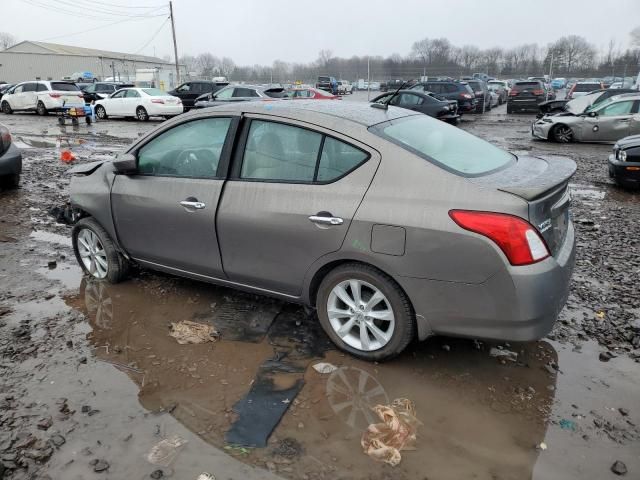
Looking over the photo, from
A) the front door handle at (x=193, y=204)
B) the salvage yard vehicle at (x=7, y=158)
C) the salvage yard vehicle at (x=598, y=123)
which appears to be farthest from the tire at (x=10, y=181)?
the salvage yard vehicle at (x=598, y=123)

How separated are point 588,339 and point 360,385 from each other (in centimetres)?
181

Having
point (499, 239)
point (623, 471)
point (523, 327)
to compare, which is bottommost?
point (623, 471)

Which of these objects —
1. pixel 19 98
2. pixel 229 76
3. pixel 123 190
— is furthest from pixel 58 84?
pixel 229 76

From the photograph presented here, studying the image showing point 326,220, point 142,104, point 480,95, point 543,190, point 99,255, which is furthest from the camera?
point 480,95

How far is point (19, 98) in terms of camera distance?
2538cm

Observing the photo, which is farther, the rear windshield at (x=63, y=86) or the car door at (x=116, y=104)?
the rear windshield at (x=63, y=86)

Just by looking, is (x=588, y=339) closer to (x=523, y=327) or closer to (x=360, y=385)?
(x=523, y=327)

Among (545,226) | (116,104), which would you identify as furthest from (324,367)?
(116,104)

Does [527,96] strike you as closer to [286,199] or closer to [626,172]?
[626,172]

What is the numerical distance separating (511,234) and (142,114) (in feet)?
71.9

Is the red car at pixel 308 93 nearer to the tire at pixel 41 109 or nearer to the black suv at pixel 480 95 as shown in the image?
the black suv at pixel 480 95

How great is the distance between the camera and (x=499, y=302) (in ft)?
8.93

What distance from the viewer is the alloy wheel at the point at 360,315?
123 inches

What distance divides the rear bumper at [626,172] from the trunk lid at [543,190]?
5.62m
